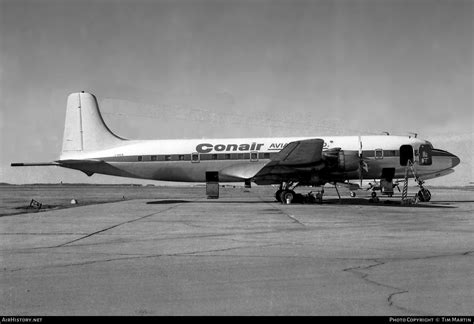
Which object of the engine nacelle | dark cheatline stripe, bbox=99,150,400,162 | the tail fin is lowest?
the engine nacelle

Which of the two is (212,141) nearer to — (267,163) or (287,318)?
(267,163)

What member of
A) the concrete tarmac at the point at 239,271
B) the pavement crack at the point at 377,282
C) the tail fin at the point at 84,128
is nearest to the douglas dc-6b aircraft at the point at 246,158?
the tail fin at the point at 84,128

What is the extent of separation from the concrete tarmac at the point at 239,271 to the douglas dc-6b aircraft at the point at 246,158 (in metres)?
12.1

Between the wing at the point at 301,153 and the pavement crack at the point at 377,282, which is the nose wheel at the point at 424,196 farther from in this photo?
the pavement crack at the point at 377,282

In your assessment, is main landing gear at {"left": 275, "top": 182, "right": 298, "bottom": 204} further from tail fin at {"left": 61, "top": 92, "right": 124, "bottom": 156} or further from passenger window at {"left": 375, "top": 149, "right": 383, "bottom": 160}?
tail fin at {"left": 61, "top": 92, "right": 124, "bottom": 156}

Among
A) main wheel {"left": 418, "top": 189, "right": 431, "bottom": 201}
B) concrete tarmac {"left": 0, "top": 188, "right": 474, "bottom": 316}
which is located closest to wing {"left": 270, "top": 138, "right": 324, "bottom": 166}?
main wheel {"left": 418, "top": 189, "right": 431, "bottom": 201}

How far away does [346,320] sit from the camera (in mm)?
4387

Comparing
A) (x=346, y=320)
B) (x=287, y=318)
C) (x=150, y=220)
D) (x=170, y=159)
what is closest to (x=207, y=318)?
(x=287, y=318)

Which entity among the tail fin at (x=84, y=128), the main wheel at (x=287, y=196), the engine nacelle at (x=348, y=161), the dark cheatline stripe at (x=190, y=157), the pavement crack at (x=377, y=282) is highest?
the tail fin at (x=84, y=128)

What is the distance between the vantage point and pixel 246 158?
26594 mm

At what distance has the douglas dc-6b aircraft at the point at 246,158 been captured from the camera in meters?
24.7

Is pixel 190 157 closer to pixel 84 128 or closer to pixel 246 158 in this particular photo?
pixel 246 158

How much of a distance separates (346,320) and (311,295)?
3.08 feet

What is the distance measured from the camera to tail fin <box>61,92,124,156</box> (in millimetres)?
27938
